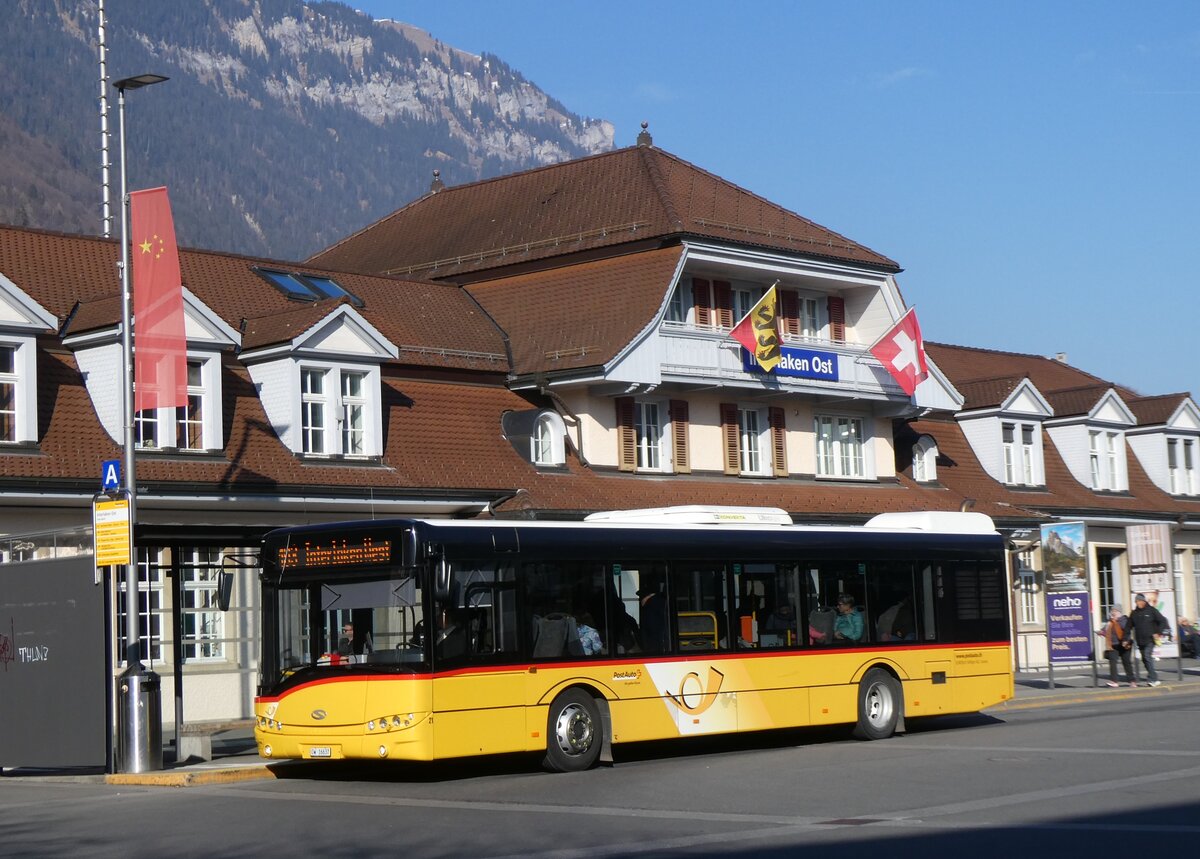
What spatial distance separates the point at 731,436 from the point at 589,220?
5841mm

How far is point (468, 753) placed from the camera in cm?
1884

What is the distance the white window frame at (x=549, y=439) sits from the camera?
3534 cm

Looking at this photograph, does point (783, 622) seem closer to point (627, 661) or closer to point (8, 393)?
point (627, 661)

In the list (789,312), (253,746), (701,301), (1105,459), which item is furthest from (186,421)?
(1105,459)

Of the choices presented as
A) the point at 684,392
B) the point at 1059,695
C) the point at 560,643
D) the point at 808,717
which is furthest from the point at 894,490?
the point at 560,643

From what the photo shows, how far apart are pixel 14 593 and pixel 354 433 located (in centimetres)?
1053

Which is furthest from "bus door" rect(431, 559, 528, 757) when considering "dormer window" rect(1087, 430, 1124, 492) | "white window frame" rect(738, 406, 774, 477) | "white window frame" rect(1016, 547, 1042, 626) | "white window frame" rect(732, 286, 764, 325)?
"dormer window" rect(1087, 430, 1124, 492)

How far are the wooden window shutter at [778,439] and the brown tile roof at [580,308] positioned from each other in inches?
209

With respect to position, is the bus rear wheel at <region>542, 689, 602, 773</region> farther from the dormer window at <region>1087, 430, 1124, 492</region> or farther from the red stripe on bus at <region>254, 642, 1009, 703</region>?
the dormer window at <region>1087, 430, 1124, 492</region>

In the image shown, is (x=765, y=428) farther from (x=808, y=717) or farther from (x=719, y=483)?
(x=808, y=717)

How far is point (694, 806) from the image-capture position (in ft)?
51.0

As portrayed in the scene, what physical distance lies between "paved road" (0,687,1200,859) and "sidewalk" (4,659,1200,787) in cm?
27

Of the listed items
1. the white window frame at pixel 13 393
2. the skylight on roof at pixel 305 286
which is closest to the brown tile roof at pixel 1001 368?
the skylight on roof at pixel 305 286

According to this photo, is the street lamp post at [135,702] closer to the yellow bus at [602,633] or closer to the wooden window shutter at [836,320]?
the yellow bus at [602,633]
